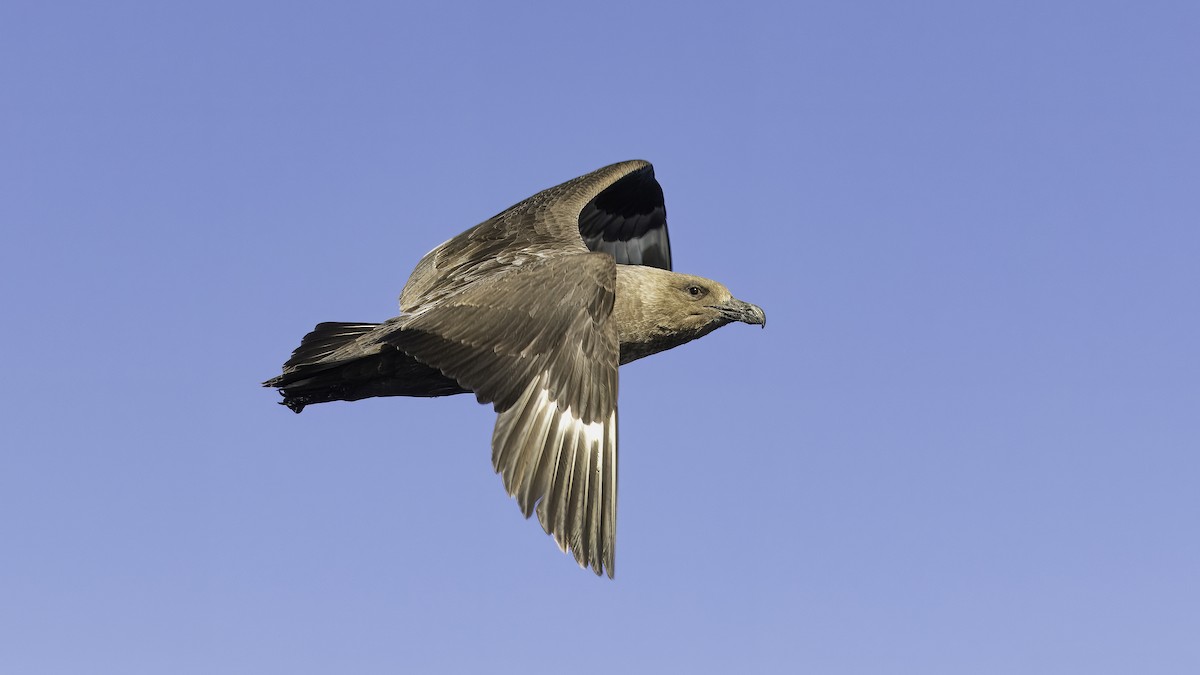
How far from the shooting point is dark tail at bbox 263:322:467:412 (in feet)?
26.1

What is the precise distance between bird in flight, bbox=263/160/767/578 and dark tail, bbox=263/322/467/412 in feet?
0.03

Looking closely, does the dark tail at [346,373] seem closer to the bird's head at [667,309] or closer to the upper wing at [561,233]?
the upper wing at [561,233]

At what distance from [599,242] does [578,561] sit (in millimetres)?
5438

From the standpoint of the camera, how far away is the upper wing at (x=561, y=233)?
9234 mm

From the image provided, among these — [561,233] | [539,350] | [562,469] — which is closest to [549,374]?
[539,350]

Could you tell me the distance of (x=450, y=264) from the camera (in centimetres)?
967

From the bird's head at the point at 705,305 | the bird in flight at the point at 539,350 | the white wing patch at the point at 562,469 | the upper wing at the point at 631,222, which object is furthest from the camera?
the upper wing at the point at 631,222

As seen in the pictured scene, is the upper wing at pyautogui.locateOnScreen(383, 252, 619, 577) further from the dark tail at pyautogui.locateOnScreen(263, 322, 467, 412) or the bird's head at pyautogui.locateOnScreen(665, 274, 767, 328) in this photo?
the bird's head at pyautogui.locateOnScreen(665, 274, 767, 328)

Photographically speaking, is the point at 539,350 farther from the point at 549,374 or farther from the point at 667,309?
the point at 667,309

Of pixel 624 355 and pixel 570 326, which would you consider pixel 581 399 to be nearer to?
pixel 570 326

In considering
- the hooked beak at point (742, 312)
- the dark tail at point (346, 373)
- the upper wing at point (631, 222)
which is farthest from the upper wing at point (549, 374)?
the upper wing at point (631, 222)

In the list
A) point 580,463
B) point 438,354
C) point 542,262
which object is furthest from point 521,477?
point 542,262

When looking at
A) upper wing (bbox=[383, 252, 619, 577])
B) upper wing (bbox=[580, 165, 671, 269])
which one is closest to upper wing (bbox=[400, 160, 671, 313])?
upper wing (bbox=[580, 165, 671, 269])

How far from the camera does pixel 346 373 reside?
26.6ft
